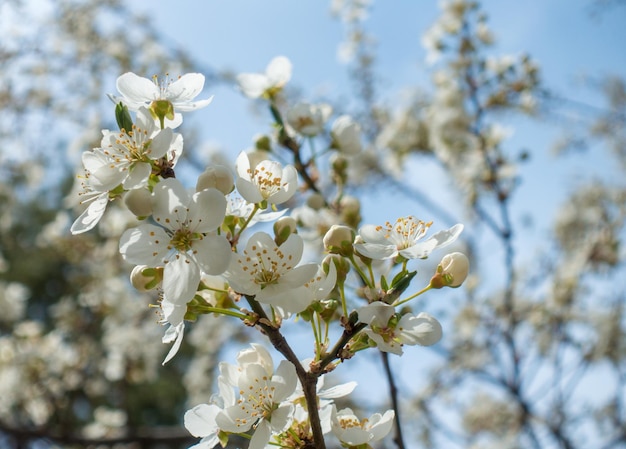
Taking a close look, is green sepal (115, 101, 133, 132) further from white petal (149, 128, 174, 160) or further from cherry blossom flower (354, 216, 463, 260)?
cherry blossom flower (354, 216, 463, 260)

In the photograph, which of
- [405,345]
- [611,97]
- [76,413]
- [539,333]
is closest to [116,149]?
[405,345]

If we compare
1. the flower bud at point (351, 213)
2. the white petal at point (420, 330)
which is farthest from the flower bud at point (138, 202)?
the flower bud at point (351, 213)

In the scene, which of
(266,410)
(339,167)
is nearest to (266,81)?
(339,167)

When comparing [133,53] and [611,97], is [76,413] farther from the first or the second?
[611,97]

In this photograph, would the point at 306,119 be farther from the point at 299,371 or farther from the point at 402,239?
the point at 299,371

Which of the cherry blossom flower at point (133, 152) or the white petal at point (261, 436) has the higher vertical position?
the cherry blossom flower at point (133, 152)

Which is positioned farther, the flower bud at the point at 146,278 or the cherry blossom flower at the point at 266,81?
the cherry blossom flower at the point at 266,81

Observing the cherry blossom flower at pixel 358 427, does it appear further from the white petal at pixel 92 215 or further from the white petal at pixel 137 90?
the white petal at pixel 137 90
